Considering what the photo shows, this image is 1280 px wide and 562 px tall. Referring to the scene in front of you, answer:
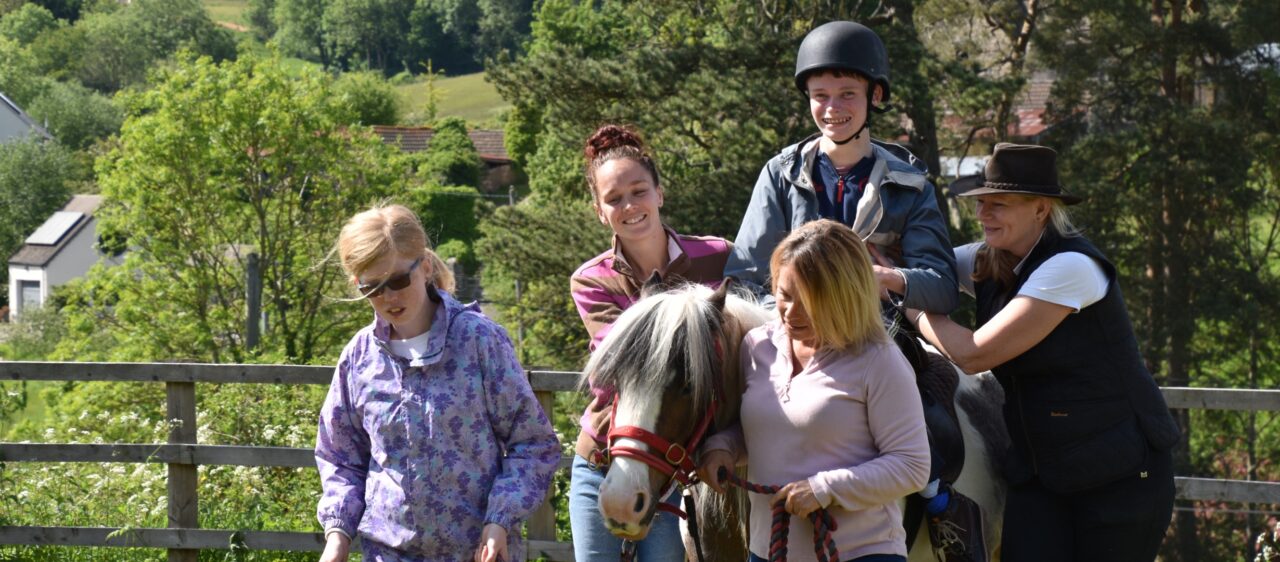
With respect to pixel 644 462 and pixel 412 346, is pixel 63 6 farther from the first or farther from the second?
pixel 644 462

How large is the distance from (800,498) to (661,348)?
430 mm

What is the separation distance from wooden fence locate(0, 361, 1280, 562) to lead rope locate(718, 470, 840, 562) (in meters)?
2.73

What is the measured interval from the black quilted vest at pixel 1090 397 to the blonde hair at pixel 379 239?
1.47 meters

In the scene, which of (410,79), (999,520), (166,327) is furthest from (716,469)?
(410,79)

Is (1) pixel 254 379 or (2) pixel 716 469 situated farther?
(1) pixel 254 379

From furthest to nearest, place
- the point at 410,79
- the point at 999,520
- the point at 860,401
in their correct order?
1. the point at 410,79
2. the point at 999,520
3. the point at 860,401

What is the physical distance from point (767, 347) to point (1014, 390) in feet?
2.66

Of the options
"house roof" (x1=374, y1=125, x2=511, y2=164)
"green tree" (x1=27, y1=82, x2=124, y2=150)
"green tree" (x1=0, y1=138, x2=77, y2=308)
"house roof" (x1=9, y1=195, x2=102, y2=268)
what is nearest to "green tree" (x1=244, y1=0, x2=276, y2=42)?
"green tree" (x1=27, y1=82, x2=124, y2=150)

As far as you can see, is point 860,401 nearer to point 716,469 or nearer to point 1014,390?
point 716,469

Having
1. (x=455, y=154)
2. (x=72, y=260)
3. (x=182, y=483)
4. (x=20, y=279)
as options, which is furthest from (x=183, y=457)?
(x=20, y=279)

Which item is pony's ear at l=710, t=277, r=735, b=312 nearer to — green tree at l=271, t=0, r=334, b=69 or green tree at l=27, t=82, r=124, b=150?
green tree at l=27, t=82, r=124, b=150

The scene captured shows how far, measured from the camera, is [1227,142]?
51.5 feet

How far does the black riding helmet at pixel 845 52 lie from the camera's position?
9.91ft

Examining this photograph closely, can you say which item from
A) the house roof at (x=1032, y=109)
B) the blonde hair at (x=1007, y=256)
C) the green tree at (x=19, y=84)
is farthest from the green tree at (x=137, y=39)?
the blonde hair at (x=1007, y=256)
